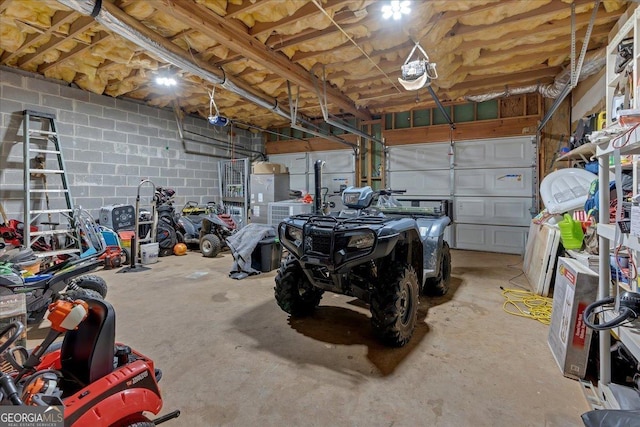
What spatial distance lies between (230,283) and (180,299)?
72 centimetres

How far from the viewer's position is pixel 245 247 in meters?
4.49

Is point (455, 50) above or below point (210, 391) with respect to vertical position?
above

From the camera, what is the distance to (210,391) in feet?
6.14

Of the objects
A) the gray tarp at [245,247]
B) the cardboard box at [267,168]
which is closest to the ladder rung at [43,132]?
the gray tarp at [245,247]

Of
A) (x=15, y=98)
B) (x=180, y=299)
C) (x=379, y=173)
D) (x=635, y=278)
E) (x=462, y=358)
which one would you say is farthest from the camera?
(x=379, y=173)

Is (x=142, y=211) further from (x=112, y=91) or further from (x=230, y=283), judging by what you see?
(x=230, y=283)

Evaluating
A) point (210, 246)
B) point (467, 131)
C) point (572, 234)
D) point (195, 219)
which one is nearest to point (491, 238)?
point (467, 131)

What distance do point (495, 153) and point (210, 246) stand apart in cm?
606

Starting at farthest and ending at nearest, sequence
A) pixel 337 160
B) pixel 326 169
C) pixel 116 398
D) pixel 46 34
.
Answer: pixel 326 169
pixel 337 160
pixel 46 34
pixel 116 398

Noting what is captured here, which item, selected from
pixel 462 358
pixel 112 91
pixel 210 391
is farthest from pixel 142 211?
pixel 462 358

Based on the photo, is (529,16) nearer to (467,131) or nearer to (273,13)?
(273,13)

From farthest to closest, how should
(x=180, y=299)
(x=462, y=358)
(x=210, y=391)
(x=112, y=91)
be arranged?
(x=112, y=91) < (x=180, y=299) < (x=462, y=358) < (x=210, y=391)

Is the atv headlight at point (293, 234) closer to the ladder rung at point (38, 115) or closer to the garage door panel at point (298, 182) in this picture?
the ladder rung at point (38, 115)

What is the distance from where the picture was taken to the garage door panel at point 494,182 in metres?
6.05
